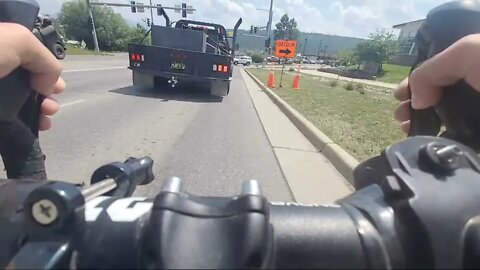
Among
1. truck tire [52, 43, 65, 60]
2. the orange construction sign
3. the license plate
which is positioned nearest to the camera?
truck tire [52, 43, 65, 60]

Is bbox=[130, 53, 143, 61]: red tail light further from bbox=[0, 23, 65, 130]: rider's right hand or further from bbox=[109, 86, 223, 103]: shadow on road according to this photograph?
bbox=[0, 23, 65, 130]: rider's right hand

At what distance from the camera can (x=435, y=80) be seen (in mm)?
859

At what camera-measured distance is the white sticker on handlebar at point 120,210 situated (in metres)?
0.62

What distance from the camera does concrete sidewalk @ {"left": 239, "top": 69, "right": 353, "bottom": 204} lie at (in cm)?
390

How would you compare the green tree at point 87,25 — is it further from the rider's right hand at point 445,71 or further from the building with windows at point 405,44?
the rider's right hand at point 445,71

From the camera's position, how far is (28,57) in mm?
786

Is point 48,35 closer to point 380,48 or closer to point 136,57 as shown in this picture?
point 136,57

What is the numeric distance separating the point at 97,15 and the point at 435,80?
253 ft

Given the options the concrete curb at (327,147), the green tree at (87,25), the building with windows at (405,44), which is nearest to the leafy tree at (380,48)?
the building with windows at (405,44)

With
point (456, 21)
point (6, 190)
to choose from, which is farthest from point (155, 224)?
point (456, 21)

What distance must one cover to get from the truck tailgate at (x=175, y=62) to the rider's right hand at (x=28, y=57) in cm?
1063

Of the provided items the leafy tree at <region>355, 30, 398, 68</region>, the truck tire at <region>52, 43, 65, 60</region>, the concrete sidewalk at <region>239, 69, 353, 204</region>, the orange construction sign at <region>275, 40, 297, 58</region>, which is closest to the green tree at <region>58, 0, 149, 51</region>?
the leafy tree at <region>355, 30, 398, 68</region>

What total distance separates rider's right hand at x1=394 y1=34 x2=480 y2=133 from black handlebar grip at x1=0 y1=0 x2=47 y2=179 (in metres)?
0.98

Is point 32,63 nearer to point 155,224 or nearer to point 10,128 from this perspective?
point 10,128
